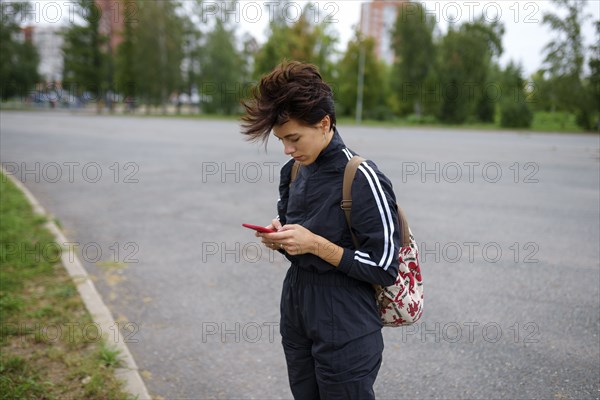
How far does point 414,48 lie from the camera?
41188mm

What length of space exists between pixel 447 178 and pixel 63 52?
4669 cm

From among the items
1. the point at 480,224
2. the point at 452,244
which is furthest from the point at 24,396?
the point at 480,224

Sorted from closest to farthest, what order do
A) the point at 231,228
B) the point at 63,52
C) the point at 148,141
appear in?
the point at 231,228 < the point at 148,141 < the point at 63,52

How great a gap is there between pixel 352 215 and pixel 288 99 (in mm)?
466

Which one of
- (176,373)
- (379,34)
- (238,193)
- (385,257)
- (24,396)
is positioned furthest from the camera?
(379,34)

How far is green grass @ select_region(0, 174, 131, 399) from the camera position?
301 cm

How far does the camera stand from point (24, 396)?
2.90 meters

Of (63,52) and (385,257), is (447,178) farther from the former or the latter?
(63,52)

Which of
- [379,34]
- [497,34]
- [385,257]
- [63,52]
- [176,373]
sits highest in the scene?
[379,34]

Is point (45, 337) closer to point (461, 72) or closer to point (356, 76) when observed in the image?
point (461, 72)

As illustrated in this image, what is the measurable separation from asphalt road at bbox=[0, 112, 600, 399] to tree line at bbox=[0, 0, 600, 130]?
22316 millimetres

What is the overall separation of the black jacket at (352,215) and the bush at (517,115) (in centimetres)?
3187

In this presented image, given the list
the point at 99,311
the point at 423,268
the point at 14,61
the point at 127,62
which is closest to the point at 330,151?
the point at 99,311

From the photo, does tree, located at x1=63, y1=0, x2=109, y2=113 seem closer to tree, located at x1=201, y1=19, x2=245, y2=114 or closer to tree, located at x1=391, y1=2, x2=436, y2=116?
tree, located at x1=201, y1=19, x2=245, y2=114
